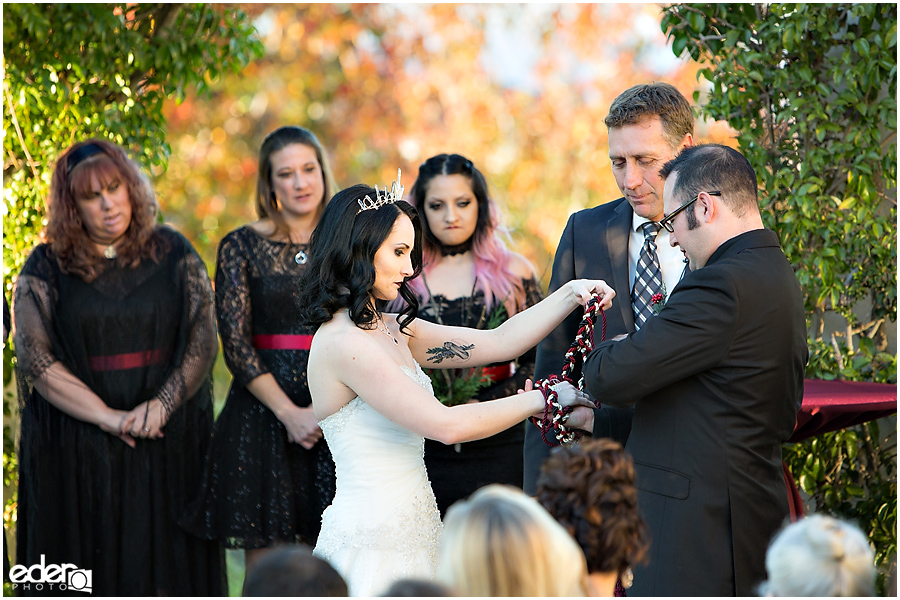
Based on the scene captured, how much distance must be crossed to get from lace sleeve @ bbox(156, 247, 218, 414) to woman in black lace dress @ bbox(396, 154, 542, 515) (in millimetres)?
978

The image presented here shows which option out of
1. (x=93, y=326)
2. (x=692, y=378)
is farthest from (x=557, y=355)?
(x=93, y=326)

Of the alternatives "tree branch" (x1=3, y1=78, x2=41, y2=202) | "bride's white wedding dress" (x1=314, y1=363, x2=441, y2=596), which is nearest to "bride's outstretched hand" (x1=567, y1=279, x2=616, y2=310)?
"bride's white wedding dress" (x1=314, y1=363, x2=441, y2=596)

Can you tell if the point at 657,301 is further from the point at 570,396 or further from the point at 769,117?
the point at 769,117

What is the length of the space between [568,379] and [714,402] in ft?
1.90

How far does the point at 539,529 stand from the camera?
1447 mm

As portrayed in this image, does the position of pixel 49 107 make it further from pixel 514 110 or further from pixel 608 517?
pixel 514 110

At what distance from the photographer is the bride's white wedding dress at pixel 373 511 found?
2.64m

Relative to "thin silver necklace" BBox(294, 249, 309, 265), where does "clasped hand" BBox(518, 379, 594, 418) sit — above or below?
below

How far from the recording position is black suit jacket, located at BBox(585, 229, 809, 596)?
2.27 m

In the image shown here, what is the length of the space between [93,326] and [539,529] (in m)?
3.03

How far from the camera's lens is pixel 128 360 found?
Result: 398 cm

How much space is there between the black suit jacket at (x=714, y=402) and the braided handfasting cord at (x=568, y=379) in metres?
0.23

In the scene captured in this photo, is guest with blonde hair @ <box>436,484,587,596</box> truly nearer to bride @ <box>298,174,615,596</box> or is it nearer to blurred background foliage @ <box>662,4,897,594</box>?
bride @ <box>298,174,615,596</box>

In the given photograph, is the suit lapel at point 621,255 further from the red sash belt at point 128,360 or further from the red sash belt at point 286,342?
the red sash belt at point 128,360
